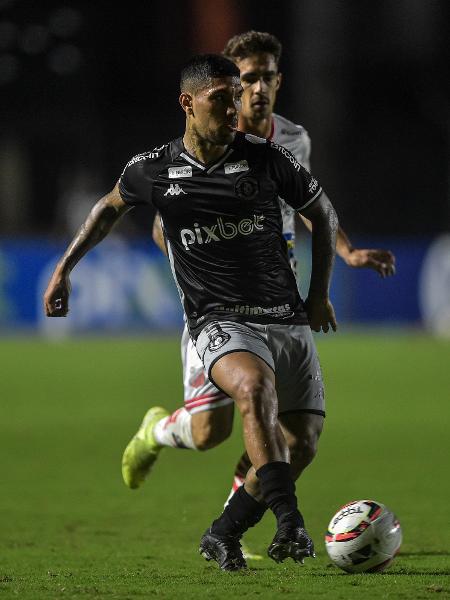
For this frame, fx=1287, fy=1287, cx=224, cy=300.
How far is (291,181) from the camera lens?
19.9 feet

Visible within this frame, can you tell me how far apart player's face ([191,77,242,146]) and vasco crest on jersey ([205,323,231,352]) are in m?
0.87

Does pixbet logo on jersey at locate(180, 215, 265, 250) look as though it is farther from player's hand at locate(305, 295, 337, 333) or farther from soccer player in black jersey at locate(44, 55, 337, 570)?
player's hand at locate(305, 295, 337, 333)

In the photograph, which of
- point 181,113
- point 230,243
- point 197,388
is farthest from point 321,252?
point 181,113

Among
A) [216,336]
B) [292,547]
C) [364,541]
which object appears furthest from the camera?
[216,336]

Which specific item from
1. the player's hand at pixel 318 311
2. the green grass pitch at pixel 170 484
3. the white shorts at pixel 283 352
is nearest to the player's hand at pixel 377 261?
the player's hand at pixel 318 311

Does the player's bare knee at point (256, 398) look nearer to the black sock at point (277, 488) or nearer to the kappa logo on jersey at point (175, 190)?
the black sock at point (277, 488)

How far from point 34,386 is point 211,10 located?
13.6 metres

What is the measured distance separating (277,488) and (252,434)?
26 cm

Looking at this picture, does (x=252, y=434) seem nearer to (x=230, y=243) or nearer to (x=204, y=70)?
(x=230, y=243)

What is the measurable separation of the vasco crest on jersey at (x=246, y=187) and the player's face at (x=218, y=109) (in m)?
0.20

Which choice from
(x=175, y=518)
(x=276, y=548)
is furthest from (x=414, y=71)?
(x=276, y=548)

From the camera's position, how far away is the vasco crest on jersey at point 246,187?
237 inches

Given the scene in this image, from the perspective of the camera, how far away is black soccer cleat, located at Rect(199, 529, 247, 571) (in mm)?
5953

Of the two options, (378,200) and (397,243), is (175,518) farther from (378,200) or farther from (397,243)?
(378,200)
